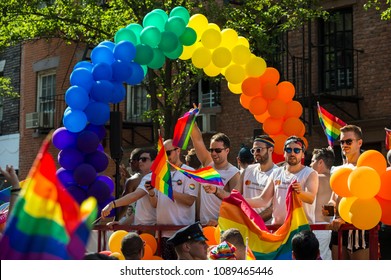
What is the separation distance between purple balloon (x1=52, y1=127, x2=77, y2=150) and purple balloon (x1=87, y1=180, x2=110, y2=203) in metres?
0.59

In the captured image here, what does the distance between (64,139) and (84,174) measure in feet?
1.75

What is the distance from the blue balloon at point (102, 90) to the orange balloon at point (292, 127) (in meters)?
2.51

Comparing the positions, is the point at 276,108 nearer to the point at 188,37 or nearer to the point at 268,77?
the point at 268,77

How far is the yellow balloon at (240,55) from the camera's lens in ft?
35.5

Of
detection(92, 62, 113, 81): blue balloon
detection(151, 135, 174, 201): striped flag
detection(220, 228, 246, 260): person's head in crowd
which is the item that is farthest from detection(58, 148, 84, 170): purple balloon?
detection(220, 228, 246, 260): person's head in crowd

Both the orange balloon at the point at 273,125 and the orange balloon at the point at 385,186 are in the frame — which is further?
the orange balloon at the point at 273,125

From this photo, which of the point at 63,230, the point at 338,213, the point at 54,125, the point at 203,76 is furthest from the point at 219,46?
the point at 54,125

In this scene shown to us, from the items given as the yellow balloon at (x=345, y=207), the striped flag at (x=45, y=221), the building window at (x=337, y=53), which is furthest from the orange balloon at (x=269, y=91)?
the striped flag at (x=45, y=221)

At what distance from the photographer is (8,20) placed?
55.2 feet

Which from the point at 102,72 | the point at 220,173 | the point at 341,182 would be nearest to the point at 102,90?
the point at 102,72

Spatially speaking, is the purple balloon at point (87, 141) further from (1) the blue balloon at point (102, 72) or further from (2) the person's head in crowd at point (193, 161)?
(2) the person's head in crowd at point (193, 161)

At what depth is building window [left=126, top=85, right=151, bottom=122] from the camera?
22.1 meters
